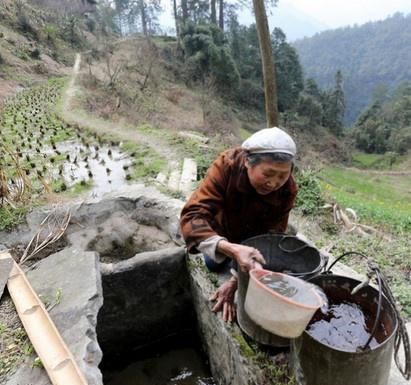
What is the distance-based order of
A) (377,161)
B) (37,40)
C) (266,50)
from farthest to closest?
1. (377,161)
2. (37,40)
3. (266,50)

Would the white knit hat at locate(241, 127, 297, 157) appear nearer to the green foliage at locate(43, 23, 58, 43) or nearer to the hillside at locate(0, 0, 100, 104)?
the hillside at locate(0, 0, 100, 104)

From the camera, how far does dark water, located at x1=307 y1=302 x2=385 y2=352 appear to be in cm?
184

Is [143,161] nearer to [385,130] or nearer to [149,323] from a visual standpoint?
[149,323]

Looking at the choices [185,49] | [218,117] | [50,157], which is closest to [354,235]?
[50,157]

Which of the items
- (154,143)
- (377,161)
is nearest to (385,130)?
(377,161)

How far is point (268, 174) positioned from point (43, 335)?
159 cm

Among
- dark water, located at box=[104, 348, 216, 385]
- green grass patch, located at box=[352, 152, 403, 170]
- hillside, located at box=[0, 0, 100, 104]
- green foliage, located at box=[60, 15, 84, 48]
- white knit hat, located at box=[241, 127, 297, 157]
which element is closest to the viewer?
white knit hat, located at box=[241, 127, 297, 157]

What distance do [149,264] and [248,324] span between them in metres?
1.31

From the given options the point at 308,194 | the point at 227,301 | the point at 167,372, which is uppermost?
the point at 227,301

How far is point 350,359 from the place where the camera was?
1.64 metres

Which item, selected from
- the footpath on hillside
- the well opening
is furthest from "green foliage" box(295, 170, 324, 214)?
the well opening

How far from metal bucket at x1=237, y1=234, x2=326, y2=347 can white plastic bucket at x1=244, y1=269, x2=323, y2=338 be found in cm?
Answer: 39

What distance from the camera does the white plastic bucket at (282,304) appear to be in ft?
4.83

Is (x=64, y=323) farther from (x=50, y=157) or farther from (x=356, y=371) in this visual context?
(x=50, y=157)
